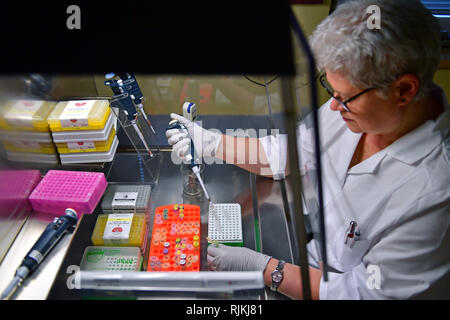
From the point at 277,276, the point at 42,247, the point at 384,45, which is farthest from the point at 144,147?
the point at 384,45

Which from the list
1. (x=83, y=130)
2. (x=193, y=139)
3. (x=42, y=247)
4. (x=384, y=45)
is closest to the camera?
(x=384, y=45)

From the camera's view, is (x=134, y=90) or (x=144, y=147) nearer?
(x=134, y=90)

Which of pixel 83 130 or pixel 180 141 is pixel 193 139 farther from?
pixel 83 130

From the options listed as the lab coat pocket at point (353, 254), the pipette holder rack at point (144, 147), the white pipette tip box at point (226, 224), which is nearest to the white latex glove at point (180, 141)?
the pipette holder rack at point (144, 147)

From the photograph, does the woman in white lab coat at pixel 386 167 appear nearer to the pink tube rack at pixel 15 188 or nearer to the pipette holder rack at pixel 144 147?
the pipette holder rack at pixel 144 147

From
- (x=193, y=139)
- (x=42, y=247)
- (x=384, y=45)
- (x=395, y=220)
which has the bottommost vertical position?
(x=42, y=247)

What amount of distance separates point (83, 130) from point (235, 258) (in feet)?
2.79

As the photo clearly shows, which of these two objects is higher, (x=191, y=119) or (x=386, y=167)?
(x=191, y=119)

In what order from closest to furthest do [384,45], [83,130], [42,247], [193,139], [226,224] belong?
[384,45] → [42,247] → [226,224] → [83,130] → [193,139]

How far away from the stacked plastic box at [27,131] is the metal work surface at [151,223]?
0.91 feet

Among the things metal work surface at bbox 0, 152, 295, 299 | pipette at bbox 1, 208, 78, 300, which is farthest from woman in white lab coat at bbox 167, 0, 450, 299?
pipette at bbox 1, 208, 78, 300

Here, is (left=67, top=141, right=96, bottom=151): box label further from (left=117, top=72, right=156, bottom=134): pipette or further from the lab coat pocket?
the lab coat pocket

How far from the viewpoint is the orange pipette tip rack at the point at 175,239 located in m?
1.26

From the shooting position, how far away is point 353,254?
144 cm
